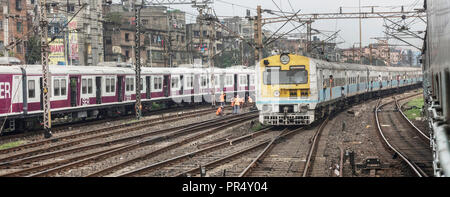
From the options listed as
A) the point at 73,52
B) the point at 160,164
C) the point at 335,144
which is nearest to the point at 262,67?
the point at 335,144

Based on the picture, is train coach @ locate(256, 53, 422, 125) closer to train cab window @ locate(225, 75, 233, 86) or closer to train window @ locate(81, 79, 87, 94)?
train window @ locate(81, 79, 87, 94)

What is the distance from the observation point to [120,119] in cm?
2719

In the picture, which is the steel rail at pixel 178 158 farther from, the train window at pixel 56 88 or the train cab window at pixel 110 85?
the train cab window at pixel 110 85

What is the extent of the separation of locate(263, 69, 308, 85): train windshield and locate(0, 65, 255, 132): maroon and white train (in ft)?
32.6

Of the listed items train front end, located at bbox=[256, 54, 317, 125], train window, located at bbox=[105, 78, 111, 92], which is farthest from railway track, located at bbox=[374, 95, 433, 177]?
train window, located at bbox=[105, 78, 111, 92]

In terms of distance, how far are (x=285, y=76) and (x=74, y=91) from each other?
1080 centimetres

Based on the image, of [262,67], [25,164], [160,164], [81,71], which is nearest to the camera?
[160,164]

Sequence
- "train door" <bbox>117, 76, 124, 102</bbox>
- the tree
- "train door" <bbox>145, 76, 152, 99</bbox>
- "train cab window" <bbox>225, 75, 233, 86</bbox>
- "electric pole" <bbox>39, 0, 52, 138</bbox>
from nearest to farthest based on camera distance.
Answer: "electric pole" <bbox>39, 0, 52, 138</bbox>, "train door" <bbox>117, 76, 124, 102</bbox>, "train door" <bbox>145, 76, 152, 99</bbox>, "train cab window" <bbox>225, 75, 233, 86</bbox>, the tree

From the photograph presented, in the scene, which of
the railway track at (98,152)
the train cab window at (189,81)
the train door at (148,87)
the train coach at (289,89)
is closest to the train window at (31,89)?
the railway track at (98,152)

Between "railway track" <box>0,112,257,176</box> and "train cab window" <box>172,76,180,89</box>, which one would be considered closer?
"railway track" <box>0,112,257,176</box>

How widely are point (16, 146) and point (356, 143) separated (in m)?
11.4

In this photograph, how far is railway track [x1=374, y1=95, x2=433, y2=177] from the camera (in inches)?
445
